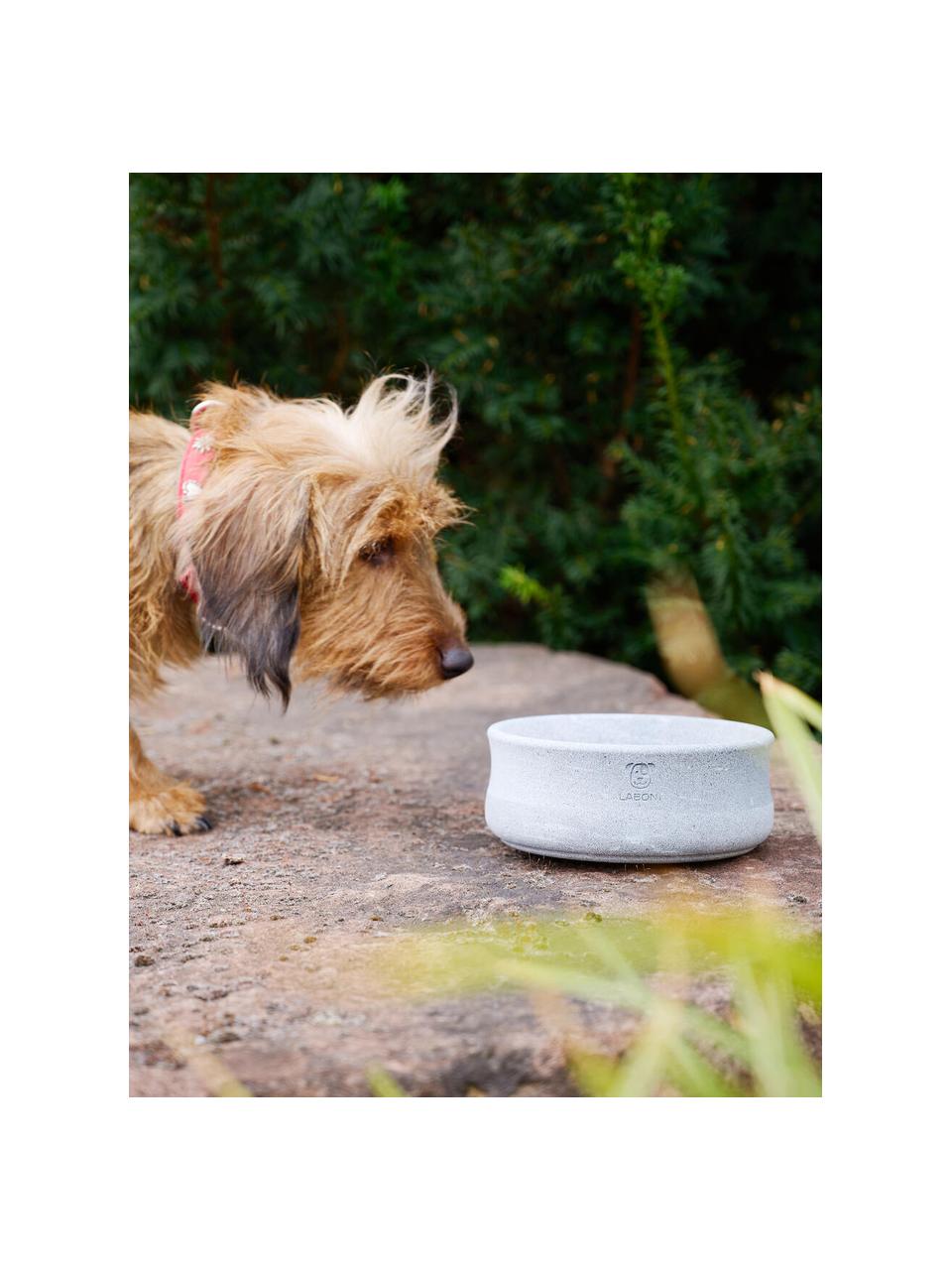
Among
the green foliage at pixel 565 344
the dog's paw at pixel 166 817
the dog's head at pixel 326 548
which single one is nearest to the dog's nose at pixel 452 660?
the dog's head at pixel 326 548

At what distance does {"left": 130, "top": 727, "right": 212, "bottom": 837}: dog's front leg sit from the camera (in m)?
3.56

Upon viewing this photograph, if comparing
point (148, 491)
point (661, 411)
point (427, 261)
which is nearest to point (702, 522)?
point (661, 411)

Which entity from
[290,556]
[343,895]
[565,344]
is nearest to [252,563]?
[290,556]

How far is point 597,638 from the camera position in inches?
261

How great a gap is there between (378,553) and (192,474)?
566mm

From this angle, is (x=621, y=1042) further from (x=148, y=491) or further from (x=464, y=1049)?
(x=148, y=491)

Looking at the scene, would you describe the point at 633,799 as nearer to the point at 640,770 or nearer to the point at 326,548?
the point at 640,770

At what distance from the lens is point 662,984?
2262mm

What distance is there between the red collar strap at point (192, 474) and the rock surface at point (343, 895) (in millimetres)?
575

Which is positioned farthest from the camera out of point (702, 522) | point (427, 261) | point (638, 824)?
point (427, 261)

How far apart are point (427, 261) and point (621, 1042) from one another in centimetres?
455

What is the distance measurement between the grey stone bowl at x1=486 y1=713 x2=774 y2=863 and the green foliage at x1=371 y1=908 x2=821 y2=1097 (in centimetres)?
30

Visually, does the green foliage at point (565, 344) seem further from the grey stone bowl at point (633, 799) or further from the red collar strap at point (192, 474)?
the grey stone bowl at point (633, 799)

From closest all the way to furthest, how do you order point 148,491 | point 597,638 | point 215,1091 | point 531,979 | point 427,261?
1. point 215,1091
2. point 531,979
3. point 148,491
4. point 427,261
5. point 597,638
